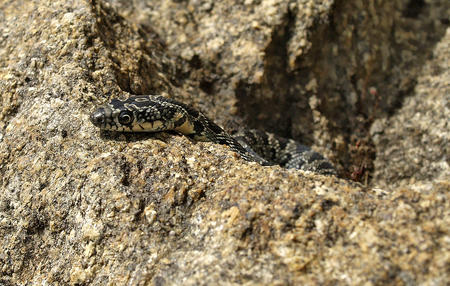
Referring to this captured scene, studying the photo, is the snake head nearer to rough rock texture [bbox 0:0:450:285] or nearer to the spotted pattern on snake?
the spotted pattern on snake

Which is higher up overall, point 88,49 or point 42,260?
point 88,49

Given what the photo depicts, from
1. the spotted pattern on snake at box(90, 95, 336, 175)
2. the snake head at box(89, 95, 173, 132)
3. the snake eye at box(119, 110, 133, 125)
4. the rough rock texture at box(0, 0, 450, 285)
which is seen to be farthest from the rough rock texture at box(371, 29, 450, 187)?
the snake eye at box(119, 110, 133, 125)

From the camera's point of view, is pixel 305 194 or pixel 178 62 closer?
pixel 305 194

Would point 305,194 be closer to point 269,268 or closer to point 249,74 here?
point 269,268

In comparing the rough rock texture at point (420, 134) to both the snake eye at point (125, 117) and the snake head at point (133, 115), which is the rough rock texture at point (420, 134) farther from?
the snake eye at point (125, 117)

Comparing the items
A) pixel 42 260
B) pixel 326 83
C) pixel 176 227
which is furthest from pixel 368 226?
pixel 326 83

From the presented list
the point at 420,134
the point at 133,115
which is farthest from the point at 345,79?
the point at 133,115
